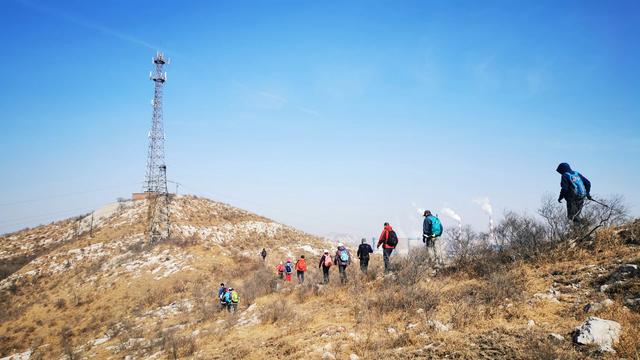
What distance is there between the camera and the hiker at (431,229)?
10193mm

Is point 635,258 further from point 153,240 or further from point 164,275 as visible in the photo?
point 153,240

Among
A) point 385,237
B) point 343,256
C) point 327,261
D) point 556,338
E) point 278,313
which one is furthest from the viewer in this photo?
point 327,261

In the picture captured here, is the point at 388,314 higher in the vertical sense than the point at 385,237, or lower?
lower

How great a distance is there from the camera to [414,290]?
7.82 meters

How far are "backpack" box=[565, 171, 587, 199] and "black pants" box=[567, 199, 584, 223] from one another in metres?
0.22

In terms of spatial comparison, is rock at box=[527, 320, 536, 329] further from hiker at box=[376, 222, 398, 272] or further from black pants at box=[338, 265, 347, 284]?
black pants at box=[338, 265, 347, 284]

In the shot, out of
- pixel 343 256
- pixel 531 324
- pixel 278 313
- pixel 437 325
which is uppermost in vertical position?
pixel 343 256

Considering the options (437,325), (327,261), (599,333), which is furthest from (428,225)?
(599,333)

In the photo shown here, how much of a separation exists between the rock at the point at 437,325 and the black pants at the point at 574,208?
527 centimetres

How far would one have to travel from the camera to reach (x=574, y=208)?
8.58 meters

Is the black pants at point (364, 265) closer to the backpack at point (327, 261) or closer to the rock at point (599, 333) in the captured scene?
the backpack at point (327, 261)

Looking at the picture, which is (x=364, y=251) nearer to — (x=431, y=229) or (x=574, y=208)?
(x=431, y=229)

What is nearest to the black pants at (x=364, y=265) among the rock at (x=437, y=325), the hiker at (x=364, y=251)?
the hiker at (x=364, y=251)

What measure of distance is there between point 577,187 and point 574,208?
2.03 feet
